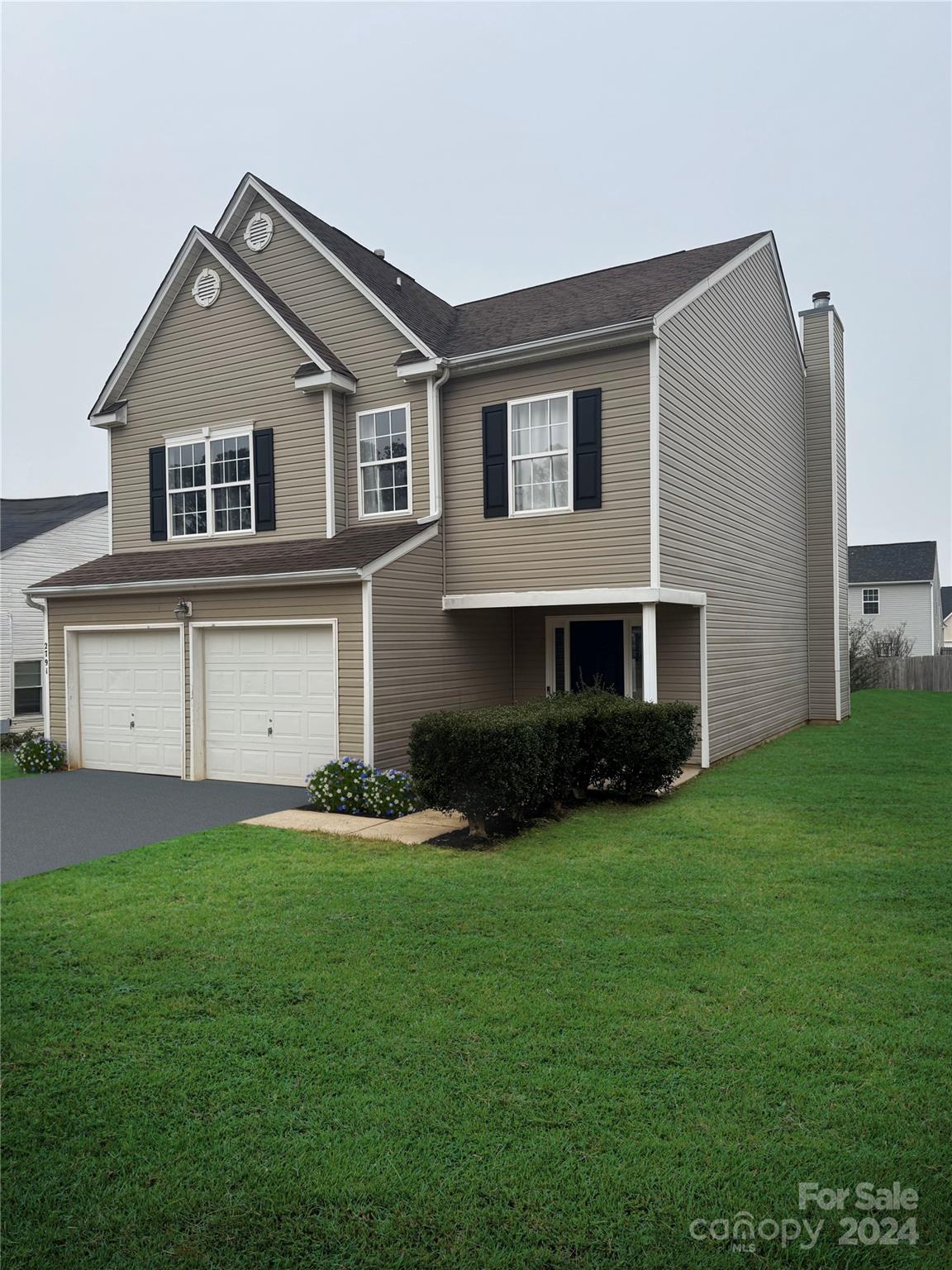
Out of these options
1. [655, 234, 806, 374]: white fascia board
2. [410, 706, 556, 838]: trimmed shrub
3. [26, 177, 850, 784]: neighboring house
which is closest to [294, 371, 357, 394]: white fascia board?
[26, 177, 850, 784]: neighboring house

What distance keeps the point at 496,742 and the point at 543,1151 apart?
5.16 metres

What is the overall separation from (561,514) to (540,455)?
1.01 m

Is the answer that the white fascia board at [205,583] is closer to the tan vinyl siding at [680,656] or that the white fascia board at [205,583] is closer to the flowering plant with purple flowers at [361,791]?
the flowering plant with purple flowers at [361,791]

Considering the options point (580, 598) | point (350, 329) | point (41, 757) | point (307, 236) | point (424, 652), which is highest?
point (307, 236)

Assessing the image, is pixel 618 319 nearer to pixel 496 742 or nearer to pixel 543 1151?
pixel 496 742

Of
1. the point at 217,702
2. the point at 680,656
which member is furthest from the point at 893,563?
the point at 217,702

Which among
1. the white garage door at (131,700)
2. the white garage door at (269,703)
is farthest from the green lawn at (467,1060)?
the white garage door at (131,700)

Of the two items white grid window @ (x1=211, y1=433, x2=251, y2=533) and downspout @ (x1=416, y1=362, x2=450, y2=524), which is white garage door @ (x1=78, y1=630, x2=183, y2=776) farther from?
downspout @ (x1=416, y1=362, x2=450, y2=524)

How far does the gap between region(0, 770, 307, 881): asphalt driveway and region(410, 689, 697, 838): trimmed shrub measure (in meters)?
2.86

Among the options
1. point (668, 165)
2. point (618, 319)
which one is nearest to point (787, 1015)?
point (618, 319)

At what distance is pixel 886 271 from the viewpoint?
27.5 m

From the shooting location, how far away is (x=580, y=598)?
12.1m

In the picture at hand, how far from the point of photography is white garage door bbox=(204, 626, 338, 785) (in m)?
11.7

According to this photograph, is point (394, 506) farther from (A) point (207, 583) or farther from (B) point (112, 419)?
(B) point (112, 419)
